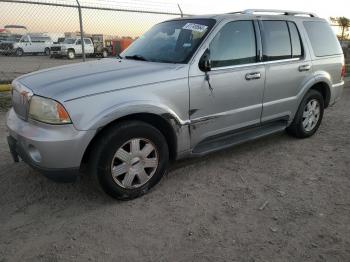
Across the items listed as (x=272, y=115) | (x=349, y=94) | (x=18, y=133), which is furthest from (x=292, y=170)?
(x=349, y=94)

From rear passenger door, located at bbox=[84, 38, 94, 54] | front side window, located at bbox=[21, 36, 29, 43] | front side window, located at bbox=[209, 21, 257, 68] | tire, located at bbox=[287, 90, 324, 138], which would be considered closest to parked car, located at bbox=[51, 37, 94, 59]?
front side window, located at bbox=[21, 36, 29, 43]

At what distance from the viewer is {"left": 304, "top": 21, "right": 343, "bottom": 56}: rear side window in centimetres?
542

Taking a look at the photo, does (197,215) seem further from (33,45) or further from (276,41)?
(33,45)

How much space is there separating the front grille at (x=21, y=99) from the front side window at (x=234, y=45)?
1.91 metres

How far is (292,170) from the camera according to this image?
4.47 m


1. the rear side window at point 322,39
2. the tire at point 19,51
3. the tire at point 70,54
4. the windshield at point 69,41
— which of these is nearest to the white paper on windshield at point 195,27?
the rear side window at point 322,39

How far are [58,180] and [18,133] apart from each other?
598 millimetres

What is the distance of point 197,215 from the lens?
11.3 feet

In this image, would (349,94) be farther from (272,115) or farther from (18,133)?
(18,133)

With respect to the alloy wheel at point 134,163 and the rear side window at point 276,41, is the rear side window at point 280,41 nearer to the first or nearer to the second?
the rear side window at point 276,41

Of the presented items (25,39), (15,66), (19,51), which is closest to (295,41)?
(15,66)

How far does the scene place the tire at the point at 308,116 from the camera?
5.41 meters

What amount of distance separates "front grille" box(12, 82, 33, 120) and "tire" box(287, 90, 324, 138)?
143 inches

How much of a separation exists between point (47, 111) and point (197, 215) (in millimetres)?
1611
